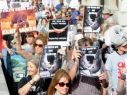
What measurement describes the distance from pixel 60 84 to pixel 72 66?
0.49 m

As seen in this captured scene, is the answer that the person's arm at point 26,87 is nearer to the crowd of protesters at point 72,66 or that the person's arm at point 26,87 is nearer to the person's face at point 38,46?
the crowd of protesters at point 72,66

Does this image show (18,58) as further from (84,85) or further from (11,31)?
(84,85)

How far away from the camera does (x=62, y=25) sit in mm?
8094

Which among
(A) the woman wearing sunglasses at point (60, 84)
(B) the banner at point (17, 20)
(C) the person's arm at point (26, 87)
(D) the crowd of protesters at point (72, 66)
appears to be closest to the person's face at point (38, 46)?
(D) the crowd of protesters at point (72, 66)

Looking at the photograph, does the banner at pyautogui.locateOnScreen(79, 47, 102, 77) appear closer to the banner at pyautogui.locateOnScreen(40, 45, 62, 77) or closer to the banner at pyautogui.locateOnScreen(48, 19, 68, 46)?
the banner at pyautogui.locateOnScreen(40, 45, 62, 77)

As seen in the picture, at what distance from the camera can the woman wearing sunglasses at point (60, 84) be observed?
6.82m

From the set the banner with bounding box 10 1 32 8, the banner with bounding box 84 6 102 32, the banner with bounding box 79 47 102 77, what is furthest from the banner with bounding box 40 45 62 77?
the banner with bounding box 10 1 32 8

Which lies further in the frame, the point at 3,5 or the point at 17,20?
the point at 3,5

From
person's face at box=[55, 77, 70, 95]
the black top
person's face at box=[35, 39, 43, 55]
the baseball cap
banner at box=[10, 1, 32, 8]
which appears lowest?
the black top

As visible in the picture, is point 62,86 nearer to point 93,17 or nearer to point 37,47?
point 37,47

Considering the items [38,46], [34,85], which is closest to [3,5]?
[38,46]

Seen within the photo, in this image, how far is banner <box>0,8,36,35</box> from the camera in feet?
29.4

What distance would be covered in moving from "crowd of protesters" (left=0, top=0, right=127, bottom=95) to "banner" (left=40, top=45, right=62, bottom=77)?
0.27 feet

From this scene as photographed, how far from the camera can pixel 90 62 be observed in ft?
23.6
